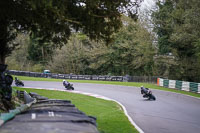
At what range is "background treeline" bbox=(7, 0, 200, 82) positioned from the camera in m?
32.3

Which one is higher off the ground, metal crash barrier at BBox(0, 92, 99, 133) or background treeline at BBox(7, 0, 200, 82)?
background treeline at BBox(7, 0, 200, 82)

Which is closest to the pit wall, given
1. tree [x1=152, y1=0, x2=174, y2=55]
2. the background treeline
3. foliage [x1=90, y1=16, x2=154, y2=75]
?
the background treeline

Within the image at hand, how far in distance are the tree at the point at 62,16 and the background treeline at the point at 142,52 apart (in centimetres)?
1159

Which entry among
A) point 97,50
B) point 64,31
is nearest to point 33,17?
point 64,31

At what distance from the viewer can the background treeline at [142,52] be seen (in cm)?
3231

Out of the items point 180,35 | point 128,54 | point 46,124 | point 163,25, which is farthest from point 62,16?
point 128,54

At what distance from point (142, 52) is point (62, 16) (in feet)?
104

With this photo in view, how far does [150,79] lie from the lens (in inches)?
1543

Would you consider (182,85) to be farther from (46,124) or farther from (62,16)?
(46,124)

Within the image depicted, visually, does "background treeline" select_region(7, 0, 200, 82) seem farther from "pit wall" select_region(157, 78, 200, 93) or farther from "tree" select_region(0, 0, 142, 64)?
"tree" select_region(0, 0, 142, 64)

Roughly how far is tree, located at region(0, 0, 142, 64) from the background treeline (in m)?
11.6

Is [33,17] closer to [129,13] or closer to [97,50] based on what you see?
[129,13]

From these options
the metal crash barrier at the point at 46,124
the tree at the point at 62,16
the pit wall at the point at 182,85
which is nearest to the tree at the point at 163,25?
the pit wall at the point at 182,85

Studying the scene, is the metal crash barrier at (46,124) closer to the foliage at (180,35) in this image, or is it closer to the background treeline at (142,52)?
the background treeline at (142,52)
